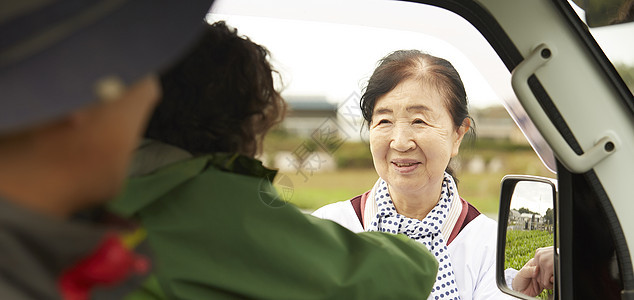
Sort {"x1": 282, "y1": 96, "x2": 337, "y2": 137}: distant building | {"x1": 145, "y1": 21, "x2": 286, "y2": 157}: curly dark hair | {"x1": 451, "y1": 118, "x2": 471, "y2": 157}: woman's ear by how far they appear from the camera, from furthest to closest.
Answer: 1. {"x1": 451, "y1": 118, "x2": 471, "y2": 157}: woman's ear
2. {"x1": 282, "y1": 96, "x2": 337, "y2": 137}: distant building
3. {"x1": 145, "y1": 21, "x2": 286, "y2": 157}: curly dark hair

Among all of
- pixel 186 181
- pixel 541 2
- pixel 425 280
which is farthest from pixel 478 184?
pixel 186 181

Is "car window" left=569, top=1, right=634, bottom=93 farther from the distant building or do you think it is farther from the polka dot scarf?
the distant building

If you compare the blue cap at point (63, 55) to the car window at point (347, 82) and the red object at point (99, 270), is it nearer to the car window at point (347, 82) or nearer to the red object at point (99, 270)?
the red object at point (99, 270)

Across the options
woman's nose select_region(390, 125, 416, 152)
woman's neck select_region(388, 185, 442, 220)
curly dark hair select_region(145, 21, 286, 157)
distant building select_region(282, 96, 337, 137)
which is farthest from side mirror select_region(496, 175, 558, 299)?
curly dark hair select_region(145, 21, 286, 157)

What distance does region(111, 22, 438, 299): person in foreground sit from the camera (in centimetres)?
145

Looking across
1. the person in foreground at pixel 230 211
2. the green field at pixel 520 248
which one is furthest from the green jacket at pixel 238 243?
the green field at pixel 520 248

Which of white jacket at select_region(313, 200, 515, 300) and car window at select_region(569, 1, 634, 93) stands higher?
car window at select_region(569, 1, 634, 93)

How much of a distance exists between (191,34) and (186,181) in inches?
29.9

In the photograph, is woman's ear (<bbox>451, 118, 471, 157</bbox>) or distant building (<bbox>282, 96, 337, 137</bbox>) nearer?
distant building (<bbox>282, 96, 337, 137</bbox>)

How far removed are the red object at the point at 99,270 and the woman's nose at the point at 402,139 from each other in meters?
1.09

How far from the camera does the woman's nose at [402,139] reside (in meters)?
1.72

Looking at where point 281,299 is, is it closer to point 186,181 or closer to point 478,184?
point 186,181

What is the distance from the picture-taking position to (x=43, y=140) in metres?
0.66

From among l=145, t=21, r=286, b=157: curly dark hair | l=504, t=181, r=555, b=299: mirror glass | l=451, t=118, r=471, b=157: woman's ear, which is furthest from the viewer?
l=504, t=181, r=555, b=299: mirror glass
